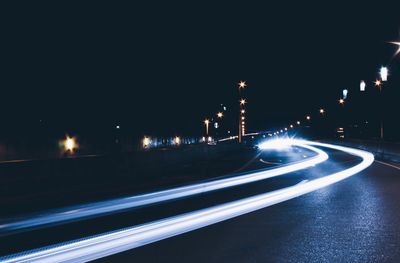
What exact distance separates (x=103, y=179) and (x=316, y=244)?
49.5 ft

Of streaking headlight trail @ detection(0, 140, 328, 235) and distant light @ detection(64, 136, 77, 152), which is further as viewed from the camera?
distant light @ detection(64, 136, 77, 152)

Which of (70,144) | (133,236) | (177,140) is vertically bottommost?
(177,140)

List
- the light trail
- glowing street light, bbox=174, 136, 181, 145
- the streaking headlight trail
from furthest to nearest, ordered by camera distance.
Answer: glowing street light, bbox=174, 136, 181, 145 < the streaking headlight trail < the light trail

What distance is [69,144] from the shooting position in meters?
53.9

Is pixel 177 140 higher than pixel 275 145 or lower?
higher

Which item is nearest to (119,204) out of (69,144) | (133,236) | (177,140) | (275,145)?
(133,236)

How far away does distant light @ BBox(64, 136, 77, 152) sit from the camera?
5309cm

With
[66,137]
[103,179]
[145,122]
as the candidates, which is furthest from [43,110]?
[103,179]

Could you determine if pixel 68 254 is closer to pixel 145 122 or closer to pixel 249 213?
pixel 249 213

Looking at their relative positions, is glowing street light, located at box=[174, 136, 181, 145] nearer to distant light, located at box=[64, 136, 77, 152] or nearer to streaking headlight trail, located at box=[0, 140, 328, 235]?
distant light, located at box=[64, 136, 77, 152]

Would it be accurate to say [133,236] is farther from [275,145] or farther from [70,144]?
[275,145]

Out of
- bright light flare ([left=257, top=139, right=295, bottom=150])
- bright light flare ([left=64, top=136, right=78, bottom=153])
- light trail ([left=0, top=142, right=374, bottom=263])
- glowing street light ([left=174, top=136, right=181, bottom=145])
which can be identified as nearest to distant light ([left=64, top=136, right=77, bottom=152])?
bright light flare ([left=64, top=136, right=78, bottom=153])

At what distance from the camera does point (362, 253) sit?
22.7 feet

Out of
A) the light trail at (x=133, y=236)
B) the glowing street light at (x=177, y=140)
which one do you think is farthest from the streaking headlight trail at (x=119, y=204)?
the glowing street light at (x=177, y=140)
